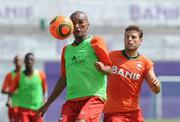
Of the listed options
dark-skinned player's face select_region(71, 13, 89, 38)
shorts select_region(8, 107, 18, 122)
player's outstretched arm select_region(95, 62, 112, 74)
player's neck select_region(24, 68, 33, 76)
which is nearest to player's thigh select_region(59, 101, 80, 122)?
player's outstretched arm select_region(95, 62, 112, 74)

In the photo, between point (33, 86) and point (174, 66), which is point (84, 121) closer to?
point (33, 86)

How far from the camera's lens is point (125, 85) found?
34.4 ft

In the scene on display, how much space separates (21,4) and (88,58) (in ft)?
60.0

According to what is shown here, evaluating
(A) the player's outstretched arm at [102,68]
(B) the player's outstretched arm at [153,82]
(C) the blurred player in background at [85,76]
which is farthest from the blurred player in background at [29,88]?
(A) the player's outstretched arm at [102,68]

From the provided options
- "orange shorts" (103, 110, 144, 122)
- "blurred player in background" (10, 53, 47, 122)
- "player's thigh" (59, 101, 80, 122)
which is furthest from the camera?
"blurred player in background" (10, 53, 47, 122)

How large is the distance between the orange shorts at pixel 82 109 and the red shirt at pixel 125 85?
0.94m

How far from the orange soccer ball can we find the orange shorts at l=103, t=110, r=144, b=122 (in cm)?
136

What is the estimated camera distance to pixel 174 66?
25.5m

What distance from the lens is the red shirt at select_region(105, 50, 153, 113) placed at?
412 inches

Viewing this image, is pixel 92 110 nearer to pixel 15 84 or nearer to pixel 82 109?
pixel 82 109

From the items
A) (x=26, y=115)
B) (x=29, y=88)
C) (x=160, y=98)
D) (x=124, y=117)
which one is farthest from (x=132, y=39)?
(x=160, y=98)

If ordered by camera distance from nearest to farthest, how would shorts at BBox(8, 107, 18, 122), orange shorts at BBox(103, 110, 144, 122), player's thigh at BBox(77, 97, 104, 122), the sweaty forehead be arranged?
player's thigh at BBox(77, 97, 104, 122)
orange shorts at BBox(103, 110, 144, 122)
the sweaty forehead
shorts at BBox(8, 107, 18, 122)

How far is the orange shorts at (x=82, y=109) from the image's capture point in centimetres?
938

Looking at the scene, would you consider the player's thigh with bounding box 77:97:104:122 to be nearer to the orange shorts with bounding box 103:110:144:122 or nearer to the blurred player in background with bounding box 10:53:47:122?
the orange shorts with bounding box 103:110:144:122
